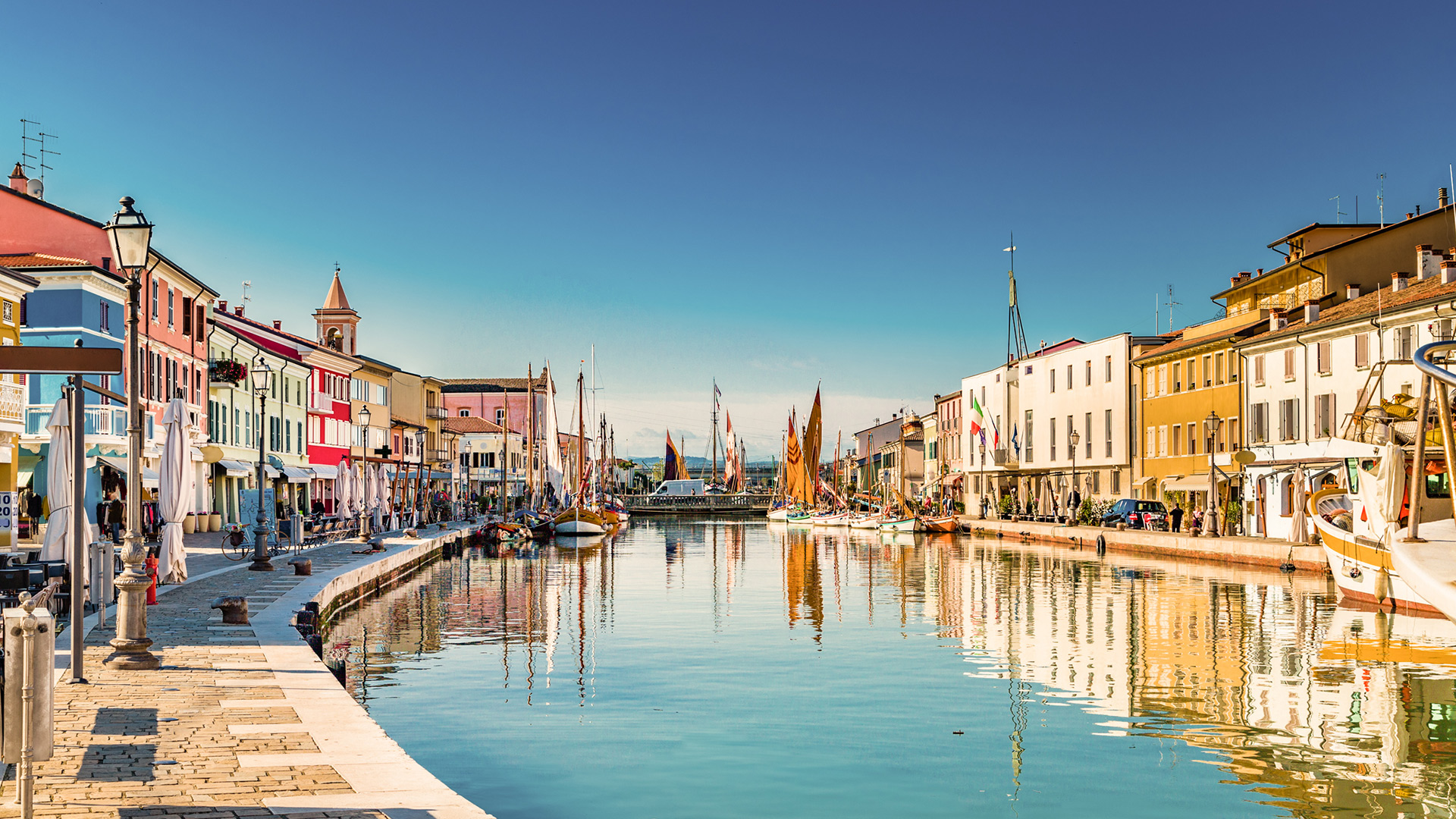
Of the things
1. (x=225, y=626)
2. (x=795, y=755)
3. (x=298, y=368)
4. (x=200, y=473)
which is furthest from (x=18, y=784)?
(x=298, y=368)

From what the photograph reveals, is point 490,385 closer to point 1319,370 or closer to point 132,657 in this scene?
point 1319,370

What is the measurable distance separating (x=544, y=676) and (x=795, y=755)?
7.36 meters

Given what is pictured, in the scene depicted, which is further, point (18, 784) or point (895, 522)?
point (895, 522)

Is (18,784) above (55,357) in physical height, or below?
below

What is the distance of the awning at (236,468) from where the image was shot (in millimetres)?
61125

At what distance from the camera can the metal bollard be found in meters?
8.55

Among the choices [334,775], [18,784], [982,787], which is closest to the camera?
[18,784]

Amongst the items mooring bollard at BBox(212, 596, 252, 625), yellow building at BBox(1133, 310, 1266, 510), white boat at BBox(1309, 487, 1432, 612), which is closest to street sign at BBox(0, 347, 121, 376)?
mooring bollard at BBox(212, 596, 252, 625)

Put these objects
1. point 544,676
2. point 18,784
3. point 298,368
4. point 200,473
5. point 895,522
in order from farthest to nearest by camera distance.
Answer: point 895,522, point 298,368, point 200,473, point 544,676, point 18,784

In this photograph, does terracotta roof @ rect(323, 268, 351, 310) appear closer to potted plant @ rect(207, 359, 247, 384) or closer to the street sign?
potted plant @ rect(207, 359, 247, 384)

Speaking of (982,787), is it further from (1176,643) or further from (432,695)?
(1176,643)

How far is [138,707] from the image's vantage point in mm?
13383

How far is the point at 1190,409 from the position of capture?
67688 millimetres

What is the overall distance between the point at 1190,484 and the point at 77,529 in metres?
57.4
